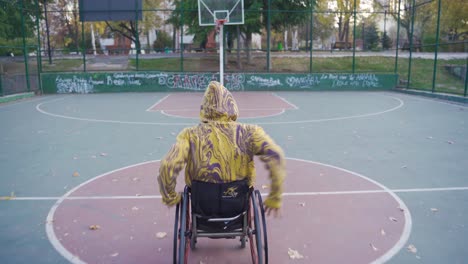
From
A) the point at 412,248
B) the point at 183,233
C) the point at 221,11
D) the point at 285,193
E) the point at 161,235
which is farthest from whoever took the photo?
the point at 221,11

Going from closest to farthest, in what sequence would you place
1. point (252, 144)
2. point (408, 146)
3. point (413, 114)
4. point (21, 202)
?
point (252, 144)
point (21, 202)
point (408, 146)
point (413, 114)

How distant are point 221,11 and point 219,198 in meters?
13.8

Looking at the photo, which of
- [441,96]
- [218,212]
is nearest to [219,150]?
[218,212]

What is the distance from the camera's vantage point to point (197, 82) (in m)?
20.9

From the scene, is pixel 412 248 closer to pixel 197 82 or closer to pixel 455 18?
pixel 197 82

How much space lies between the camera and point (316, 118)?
11711 millimetres

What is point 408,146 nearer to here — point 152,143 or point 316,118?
point 316,118

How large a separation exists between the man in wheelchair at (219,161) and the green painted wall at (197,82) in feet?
58.8

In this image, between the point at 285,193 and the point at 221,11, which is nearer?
the point at 285,193

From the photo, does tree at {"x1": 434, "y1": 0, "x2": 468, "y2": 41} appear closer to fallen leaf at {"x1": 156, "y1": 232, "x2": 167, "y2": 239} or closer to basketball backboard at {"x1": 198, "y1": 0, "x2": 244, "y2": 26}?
basketball backboard at {"x1": 198, "y1": 0, "x2": 244, "y2": 26}

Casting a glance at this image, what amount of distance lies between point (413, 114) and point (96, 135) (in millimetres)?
9561

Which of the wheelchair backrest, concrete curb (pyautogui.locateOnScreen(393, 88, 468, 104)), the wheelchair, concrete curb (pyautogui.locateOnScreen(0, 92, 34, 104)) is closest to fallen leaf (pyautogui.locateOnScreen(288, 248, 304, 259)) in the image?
the wheelchair

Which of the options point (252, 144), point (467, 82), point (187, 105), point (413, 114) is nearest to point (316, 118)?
point (413, 114)

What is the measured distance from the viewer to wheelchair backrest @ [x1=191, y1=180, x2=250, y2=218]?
2.86 meters
